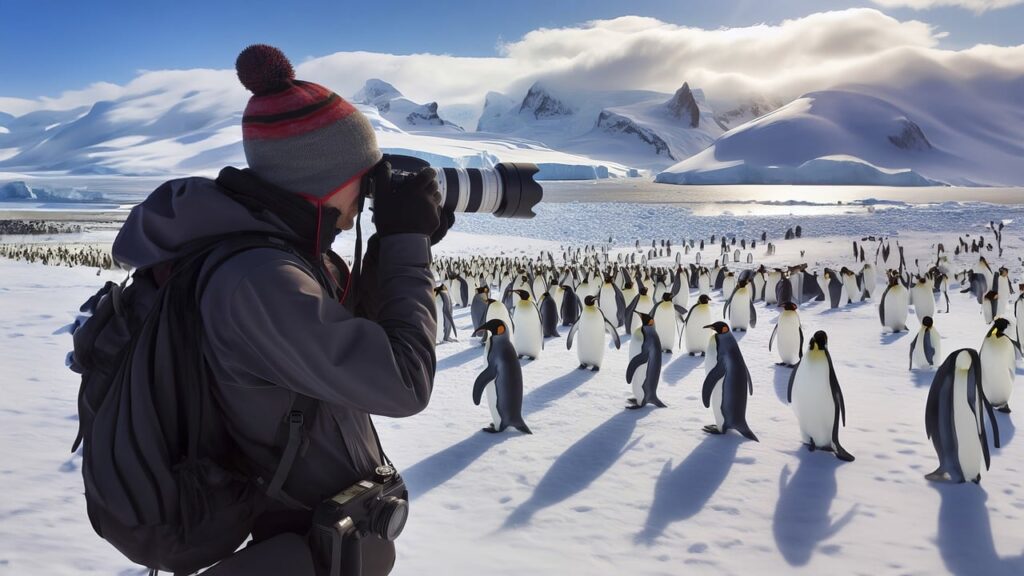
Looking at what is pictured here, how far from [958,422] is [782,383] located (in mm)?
1953

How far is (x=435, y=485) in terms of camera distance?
3.31m

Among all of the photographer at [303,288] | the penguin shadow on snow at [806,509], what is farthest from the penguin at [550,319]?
the photographer at [303,288]

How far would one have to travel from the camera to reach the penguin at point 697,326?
6293 mm

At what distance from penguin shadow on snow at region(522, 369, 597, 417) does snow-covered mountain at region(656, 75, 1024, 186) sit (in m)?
69.9

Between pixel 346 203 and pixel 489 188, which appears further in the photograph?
pixel 489 188

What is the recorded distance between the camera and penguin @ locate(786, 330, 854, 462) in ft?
12.3

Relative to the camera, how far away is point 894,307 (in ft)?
24.0

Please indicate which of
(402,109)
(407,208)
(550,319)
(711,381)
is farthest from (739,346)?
(402,109)

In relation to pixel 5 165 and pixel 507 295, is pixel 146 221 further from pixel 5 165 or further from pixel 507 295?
pixel 5 165

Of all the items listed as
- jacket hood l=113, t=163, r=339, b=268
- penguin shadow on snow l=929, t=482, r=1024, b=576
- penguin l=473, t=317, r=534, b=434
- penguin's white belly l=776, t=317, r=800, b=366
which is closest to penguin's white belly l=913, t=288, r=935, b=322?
penguin's white belly l=776, t=317, r=800, b=366

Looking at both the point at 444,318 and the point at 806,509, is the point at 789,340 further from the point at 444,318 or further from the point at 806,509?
the point at 444,318

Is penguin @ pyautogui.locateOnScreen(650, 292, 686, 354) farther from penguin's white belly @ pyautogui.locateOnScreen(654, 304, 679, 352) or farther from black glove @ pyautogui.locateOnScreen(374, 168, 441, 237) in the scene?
black glove @ pyautogui.locateOnScreen(374, 168, 441, 237)

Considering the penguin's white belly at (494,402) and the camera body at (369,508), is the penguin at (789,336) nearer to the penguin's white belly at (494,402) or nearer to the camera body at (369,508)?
the penguin's white belly at (494,402)

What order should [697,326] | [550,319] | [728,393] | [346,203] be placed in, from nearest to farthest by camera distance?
[346,203] < [728,393] < [697,326] < [550,319]
